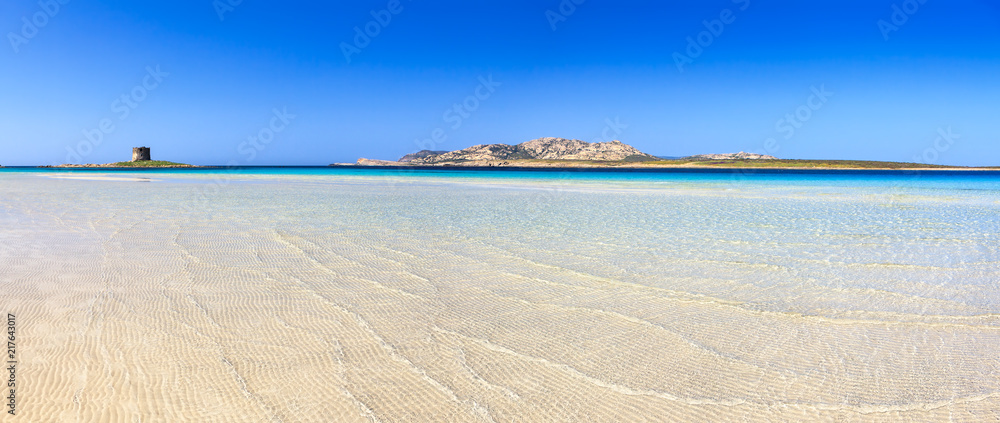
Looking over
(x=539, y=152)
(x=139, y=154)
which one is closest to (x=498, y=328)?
(x=139, y=154)

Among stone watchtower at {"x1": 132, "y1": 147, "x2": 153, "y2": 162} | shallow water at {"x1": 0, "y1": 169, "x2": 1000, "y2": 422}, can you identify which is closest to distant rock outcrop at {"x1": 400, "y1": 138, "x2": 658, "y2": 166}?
stone watchtower at {"x1": 132, "y1": 147, "x2": 153, "y2": 162}

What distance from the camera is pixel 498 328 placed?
3.87 m

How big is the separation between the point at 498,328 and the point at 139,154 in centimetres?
13261

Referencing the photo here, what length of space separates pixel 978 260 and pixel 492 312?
6729mm

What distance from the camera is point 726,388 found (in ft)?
9.51

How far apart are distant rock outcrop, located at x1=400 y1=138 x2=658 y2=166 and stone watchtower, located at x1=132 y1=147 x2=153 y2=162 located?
69.1 metres

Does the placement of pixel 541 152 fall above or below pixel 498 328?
above

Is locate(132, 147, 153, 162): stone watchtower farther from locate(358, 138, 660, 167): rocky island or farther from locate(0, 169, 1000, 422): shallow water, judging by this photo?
locate(0, 169, 1000, 422): shallow water

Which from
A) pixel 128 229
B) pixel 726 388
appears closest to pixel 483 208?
pixel 128 229

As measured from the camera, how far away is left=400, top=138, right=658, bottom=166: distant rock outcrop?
14800 centimetres

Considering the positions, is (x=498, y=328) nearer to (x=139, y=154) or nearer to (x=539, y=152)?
(x=139, y=154)

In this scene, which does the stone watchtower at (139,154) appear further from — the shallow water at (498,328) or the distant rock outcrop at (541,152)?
the shallow water at (498,328)

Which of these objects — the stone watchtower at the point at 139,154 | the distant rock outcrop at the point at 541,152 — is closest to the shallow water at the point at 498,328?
the stone watchtower at the point at 139,154

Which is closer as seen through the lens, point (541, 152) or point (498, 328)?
point (498, 328)
